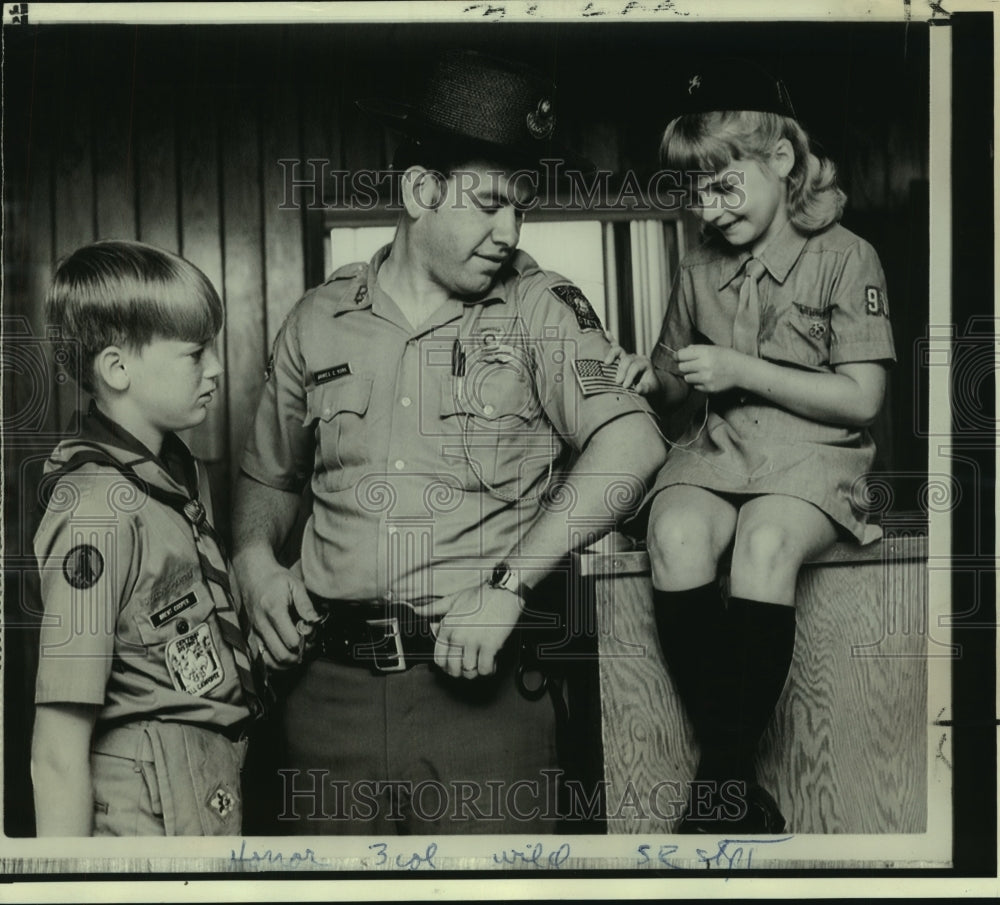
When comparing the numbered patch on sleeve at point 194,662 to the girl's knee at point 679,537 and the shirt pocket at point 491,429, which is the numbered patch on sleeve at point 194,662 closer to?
the shirt pocket at point 491,429

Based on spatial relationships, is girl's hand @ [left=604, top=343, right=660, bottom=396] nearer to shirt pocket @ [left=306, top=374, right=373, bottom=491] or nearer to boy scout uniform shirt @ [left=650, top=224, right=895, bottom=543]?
boy scout uniform shirt @ [left=650, top=224, right=895, bottom=543]

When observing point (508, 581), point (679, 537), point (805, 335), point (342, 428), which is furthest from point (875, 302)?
point (342, 428)

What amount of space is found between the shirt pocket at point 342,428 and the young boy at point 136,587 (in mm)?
213

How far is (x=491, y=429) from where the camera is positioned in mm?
1976

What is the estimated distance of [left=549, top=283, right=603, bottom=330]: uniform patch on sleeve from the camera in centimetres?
199

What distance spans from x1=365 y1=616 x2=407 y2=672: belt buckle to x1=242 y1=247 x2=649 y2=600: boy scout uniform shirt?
0.15 feet

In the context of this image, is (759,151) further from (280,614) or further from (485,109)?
(280,614)

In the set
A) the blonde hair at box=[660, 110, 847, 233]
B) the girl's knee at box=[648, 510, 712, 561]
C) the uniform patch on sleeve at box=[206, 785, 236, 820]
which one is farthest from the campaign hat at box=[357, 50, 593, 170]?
the uniform patch on sleeve at box=[206, 785, 236, 820]

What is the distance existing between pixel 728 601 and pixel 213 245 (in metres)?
1.15

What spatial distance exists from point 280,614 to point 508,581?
0.42 m

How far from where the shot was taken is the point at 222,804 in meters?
1.96

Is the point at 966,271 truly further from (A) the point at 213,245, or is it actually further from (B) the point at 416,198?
(A) the point at 213,245

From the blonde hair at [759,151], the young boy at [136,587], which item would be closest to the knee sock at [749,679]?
the blonde hair at [759,151]

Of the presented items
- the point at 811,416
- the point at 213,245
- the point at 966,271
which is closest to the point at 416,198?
the point at 213,245
